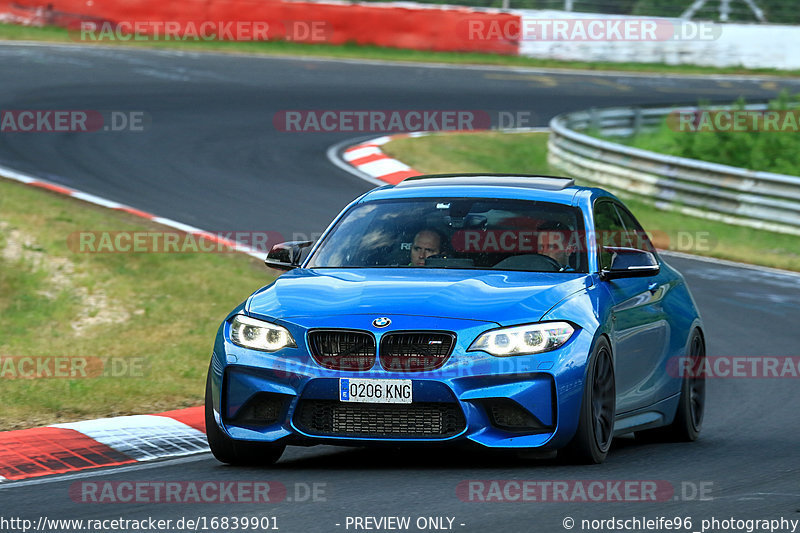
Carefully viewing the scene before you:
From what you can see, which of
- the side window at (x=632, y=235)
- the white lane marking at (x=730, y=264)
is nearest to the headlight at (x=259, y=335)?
the side window at (x=632, y=235)

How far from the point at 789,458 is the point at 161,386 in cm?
420

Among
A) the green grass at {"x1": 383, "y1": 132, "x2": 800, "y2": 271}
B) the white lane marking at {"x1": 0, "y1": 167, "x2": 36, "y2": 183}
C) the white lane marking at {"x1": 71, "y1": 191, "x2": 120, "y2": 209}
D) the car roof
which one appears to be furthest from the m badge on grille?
the white lane marking at {"x1": 0, "y1": 167, "x2": 36, "y2": 183}

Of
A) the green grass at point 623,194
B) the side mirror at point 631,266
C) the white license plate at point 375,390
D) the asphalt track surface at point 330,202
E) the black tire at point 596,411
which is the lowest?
the green grass at point 623,194

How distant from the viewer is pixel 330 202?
1780 cm

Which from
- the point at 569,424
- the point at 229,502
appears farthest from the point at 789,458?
the point at 229,502

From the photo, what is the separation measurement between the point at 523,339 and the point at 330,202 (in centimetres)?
1131

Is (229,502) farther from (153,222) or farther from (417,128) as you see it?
(417,128)

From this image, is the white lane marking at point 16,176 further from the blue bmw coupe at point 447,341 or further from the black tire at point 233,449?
the black tire at point 233,449

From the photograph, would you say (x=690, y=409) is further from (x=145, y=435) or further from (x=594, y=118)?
(x=594, y=118)

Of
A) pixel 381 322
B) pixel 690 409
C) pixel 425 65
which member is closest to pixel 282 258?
pixel 381 322

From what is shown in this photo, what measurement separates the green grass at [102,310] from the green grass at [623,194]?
6.16m

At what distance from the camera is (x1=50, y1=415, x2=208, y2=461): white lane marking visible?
7648 mm

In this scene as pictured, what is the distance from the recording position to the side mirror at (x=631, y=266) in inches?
297

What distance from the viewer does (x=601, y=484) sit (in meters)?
6.39
